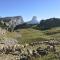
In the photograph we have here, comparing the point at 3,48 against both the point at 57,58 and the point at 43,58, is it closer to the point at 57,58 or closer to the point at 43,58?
the point at 43,58

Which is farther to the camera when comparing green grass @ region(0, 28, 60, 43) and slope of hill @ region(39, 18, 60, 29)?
slope of hill @ region(39, 18, 60, 29)

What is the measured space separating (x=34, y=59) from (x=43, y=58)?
46.1 inches

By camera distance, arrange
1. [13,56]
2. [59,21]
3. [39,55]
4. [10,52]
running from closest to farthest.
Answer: [39,55], [13,56], [10,52], [59,21]

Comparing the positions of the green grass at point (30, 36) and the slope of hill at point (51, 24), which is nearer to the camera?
the green grass at point (30, 36)

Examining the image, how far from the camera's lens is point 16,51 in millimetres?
28688

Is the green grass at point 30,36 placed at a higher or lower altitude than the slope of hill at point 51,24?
lower

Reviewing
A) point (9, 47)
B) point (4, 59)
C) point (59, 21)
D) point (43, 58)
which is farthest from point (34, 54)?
point (59, 21)

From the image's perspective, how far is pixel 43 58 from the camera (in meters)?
22.5

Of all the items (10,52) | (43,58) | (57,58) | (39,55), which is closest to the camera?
(57,58)

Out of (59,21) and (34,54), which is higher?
(59,21)

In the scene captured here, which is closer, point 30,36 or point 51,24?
point 30,36

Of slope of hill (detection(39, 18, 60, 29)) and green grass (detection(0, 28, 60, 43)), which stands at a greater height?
slope of hill (detection(39, 18, 60, 29))

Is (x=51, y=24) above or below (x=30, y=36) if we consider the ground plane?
above

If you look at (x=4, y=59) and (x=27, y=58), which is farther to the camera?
(x=4, y=59)
